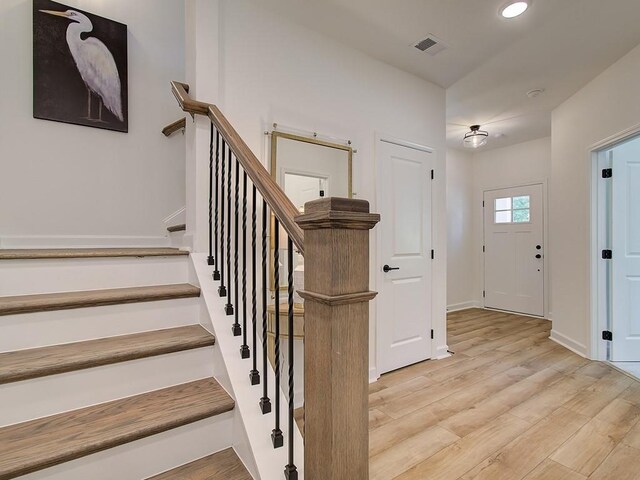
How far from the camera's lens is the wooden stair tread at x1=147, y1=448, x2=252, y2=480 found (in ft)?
3.62

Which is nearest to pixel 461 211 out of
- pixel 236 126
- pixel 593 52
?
pixel 593 52

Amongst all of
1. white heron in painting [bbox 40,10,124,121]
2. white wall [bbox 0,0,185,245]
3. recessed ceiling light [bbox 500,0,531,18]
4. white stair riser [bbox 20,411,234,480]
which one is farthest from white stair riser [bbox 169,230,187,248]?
recessed ceiling light [bbox 500,0,531,18]

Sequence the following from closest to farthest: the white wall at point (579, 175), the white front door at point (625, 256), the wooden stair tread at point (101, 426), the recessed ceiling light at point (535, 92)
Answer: the wooden stair tread at point (101, 426)
the white wall at point (579, 175)
the white front door at point (625, 256)
the recessed ceiling light at point (535, 92)

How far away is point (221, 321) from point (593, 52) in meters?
3.61

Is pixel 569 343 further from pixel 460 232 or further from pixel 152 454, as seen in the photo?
pixel 152 454

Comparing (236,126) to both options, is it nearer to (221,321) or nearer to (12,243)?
(221,321)

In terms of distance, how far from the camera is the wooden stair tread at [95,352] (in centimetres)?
110

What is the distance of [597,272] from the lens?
3234 mm

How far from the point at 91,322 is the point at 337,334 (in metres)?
1.16

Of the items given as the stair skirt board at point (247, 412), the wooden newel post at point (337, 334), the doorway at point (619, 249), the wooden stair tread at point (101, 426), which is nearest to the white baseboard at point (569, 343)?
the doorway at point (619, 249)

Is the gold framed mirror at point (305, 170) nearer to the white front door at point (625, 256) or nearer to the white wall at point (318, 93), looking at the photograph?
the white wall at point (318, 93)

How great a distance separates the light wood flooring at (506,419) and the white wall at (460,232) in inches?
84.6

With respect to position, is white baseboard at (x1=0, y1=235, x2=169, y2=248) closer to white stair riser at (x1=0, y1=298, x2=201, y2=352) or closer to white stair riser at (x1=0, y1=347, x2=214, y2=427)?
white stair riser at (x1=0, y1=298, x2=201, y2=352)

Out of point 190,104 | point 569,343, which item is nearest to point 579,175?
point 569,343
